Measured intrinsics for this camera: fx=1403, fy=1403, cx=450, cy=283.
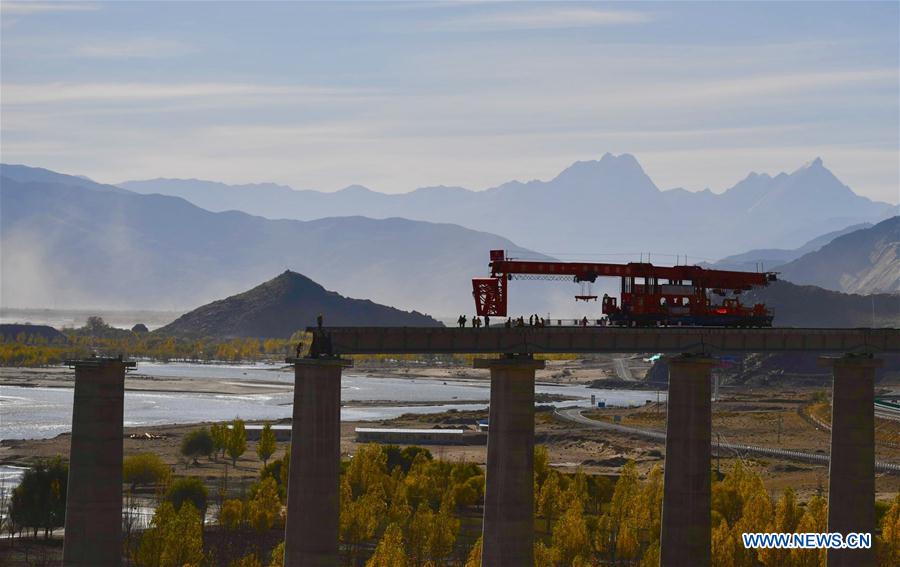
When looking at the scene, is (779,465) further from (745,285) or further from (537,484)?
(745,285)

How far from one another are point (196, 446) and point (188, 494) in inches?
1821

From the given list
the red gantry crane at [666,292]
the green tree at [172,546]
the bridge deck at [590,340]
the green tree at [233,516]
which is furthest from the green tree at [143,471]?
the bridge deck at [590,340]

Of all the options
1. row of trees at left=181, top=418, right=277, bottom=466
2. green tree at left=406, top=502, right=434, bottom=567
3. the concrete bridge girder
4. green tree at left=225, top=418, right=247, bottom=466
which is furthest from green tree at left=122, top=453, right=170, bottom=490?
the concrete bridge girder

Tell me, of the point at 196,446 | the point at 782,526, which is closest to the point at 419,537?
the point at 782,526

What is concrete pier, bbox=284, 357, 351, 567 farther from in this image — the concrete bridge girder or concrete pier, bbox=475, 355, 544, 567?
concrete pier, bbox=475, 355, 544, 567

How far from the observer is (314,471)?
52.3 meters

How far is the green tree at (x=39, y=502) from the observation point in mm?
108250

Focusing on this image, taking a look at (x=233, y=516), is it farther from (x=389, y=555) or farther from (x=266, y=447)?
(x=266, y=447)

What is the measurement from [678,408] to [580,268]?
10.6m

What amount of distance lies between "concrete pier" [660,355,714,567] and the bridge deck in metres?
4.16

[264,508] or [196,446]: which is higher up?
[196,446]

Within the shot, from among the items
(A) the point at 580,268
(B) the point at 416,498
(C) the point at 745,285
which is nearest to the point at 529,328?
(A) the point at 580,268

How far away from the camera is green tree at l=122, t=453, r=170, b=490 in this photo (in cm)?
13312

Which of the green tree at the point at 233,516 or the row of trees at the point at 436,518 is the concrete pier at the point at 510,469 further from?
the green tree at the point at 233,516
